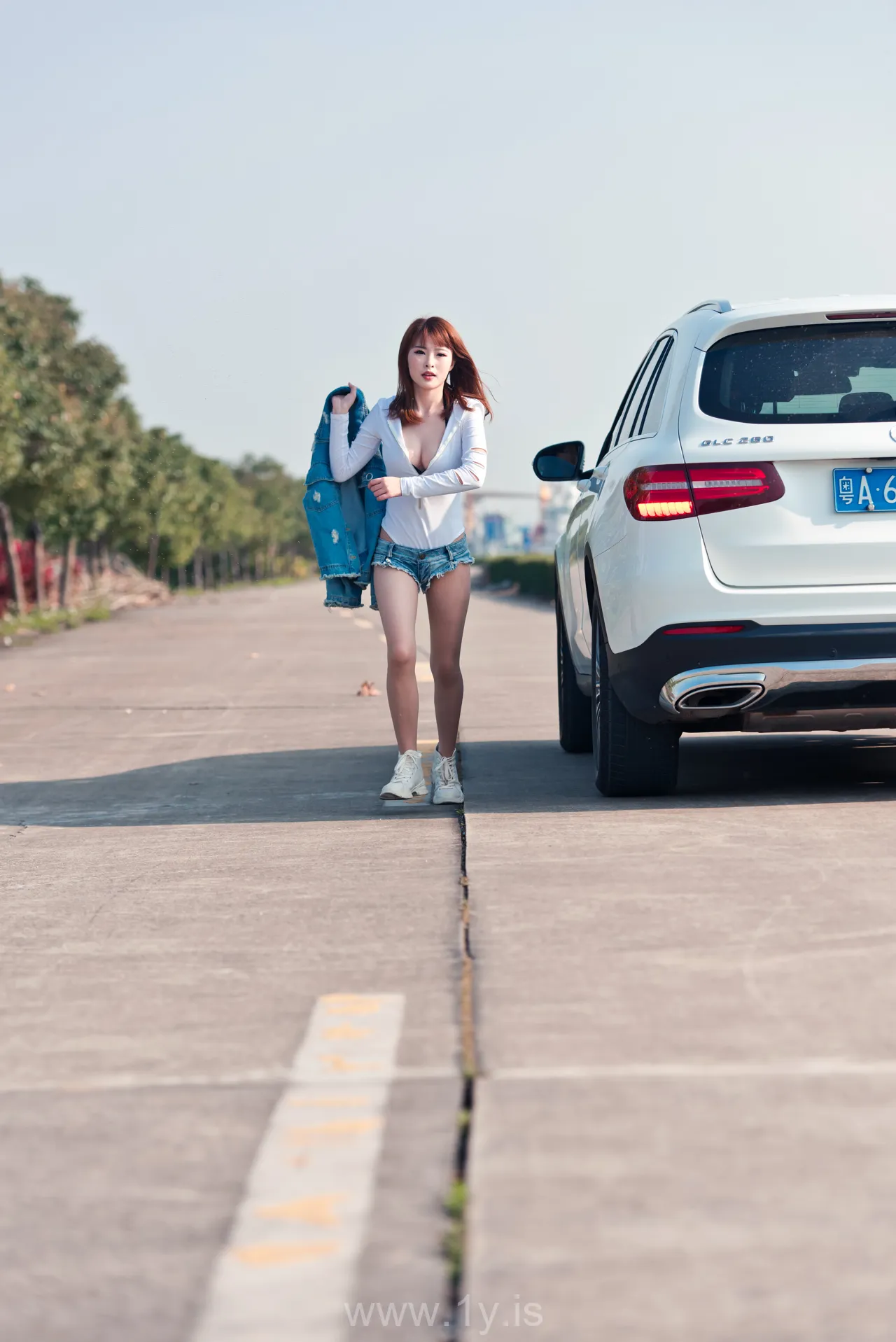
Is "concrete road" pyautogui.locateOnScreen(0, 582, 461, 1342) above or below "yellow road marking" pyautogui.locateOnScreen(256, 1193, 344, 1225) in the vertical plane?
below

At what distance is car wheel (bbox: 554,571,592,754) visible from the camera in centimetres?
915

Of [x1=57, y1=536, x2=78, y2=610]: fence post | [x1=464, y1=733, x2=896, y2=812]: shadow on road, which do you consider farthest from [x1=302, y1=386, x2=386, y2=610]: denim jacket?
[x1=57, y1=536, x2=78, y2=610]: fence post

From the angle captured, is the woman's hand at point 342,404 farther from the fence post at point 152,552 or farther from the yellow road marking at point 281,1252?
the fence post at point 152,552

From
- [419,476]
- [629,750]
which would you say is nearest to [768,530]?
[629,750]

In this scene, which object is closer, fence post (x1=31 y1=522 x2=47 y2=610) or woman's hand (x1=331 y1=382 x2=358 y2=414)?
woman's hand (x1=331 y1=382 x2=358 y2=414)

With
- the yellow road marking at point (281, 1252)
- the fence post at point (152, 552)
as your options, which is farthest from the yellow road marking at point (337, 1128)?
the fence post at point (152, 552)

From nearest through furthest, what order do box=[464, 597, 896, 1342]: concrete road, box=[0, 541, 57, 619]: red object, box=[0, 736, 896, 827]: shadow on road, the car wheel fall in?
box=[464, 597, 896, 1342]: concrete road, box=[0, 736, 896, 827]: shadow on road, the car wheel, box=[0, 541, 57, 619]: red object

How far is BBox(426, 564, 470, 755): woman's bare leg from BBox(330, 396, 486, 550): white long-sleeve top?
17 cm

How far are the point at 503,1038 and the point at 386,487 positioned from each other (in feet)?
12.2

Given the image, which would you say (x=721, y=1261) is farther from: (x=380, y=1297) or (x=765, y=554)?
(x=765, y=554)

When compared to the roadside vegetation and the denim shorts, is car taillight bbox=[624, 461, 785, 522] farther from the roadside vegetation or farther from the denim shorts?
the roadside vegetation

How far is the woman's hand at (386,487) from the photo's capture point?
23.5 feet

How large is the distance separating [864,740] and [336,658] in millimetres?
10300

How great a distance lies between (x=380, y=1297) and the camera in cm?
249
